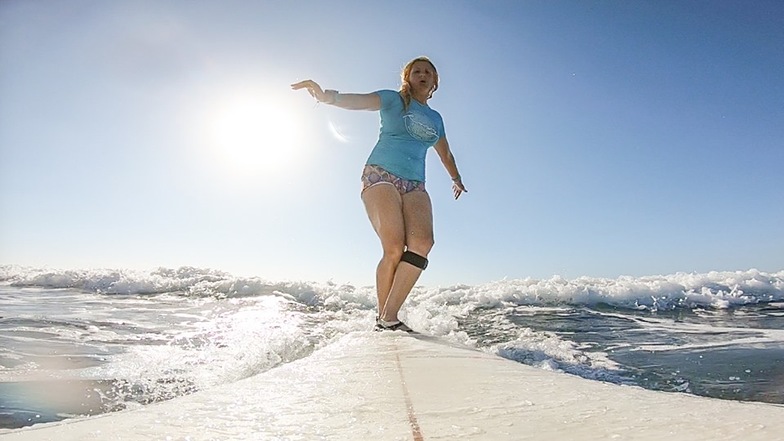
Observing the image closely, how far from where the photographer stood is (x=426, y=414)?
98cm

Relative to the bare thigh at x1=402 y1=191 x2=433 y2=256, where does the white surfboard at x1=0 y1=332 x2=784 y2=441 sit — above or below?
below

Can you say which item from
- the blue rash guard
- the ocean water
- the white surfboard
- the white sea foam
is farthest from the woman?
the white sea foam

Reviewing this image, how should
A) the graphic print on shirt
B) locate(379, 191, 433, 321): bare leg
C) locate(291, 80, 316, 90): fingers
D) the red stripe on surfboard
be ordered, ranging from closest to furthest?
the red stripe on surfboard < locate(291, 80, 316, 90): fingers < locate(379, 191, 433, 321): bare leg < the graphic print on shirt

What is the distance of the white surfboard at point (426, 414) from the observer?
2.75 feet

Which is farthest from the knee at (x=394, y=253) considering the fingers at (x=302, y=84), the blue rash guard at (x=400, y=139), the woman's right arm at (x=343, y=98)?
the fingers at (x=302, y=84)

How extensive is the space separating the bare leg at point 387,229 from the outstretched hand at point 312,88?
0.76 metres

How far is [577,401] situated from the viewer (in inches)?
43.1

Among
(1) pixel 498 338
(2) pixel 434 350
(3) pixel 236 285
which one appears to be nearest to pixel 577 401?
(2) pixel 434 350

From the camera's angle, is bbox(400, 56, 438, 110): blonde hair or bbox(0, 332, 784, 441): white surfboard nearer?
bbox(0, 332, 784, 441): white surfboard

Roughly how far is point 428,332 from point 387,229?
1.03m

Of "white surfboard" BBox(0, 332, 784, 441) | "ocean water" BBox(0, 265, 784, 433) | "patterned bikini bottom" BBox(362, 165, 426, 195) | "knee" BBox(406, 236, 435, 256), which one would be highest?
"patterned bikini bottom" BBox(362, 165, 426, 195)

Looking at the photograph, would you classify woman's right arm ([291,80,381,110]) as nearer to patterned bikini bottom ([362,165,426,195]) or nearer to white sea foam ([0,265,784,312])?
patterned bikini bottom ([362,165,426,195])

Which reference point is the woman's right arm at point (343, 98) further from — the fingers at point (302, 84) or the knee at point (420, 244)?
the knee at point (420, 244)

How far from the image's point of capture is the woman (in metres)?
3.48
